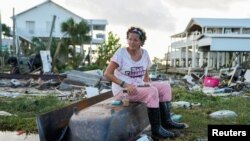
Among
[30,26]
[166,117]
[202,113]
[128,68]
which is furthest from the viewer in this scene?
[30,26]

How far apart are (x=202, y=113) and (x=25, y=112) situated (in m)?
3.51

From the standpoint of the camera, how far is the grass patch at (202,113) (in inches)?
249

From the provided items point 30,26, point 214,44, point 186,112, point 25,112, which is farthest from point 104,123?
point 30,26

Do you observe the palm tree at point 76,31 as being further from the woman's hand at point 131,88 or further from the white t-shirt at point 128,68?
the woman's hand at point 131,88

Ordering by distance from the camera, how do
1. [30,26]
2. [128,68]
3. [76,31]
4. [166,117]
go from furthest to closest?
[30,26], [76,31], [166,117], [128,68]

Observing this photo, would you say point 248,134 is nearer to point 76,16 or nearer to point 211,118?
point 211,118

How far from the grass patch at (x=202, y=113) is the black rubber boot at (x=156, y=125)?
0.19m

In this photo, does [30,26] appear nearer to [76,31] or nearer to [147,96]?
[76,31]

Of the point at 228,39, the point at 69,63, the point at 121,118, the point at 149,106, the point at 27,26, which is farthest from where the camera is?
the point at 27,26

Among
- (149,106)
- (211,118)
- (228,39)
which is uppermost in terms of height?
(228,39)

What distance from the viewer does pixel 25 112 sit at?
27.8 feet

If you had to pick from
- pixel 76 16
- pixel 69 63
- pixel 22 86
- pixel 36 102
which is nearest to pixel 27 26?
pixel 76 16

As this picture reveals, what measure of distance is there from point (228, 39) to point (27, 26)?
2924cm

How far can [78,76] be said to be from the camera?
15.5 m
